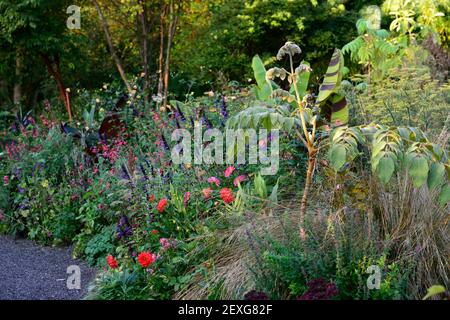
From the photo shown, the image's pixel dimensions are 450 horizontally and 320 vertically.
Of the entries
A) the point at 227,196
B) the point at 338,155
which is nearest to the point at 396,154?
the point at 338,155

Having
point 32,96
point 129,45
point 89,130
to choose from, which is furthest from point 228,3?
point 89,130

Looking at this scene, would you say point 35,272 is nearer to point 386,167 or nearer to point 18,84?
point 386,167

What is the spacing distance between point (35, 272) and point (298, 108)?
2.59m

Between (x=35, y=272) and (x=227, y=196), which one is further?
(x=35, y=272)

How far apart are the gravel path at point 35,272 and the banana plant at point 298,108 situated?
185 centimetres

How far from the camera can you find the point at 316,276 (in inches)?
145

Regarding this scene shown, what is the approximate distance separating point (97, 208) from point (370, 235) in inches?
107

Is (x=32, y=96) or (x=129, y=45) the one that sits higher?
(x=129, y=45)

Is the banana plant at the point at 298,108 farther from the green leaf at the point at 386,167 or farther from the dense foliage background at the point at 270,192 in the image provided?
the green leaf at the point at 386,167

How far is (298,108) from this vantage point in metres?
4.36

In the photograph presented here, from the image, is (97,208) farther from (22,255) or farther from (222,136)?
(222,136)

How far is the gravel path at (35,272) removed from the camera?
4754mm

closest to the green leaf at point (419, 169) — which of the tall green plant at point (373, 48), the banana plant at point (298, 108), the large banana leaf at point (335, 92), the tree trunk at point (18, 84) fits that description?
the banana plant at point (298, 108)

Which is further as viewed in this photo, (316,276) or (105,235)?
(105,235)
